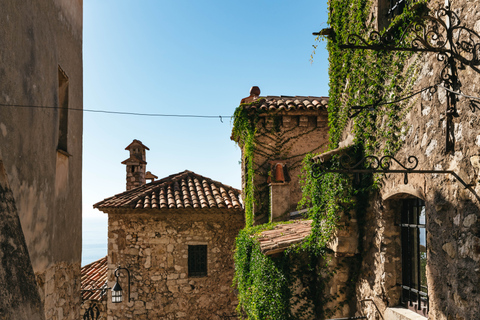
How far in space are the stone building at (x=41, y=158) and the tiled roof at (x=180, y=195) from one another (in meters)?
4.43

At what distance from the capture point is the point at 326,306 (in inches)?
221

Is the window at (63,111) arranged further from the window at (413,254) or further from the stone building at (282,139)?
the stone building at (282,139)

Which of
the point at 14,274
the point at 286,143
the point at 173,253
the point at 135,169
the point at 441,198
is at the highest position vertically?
the point at 286,143

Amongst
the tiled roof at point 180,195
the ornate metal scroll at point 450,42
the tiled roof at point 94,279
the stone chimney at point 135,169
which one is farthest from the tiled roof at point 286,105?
the tiled roof at point 94,279

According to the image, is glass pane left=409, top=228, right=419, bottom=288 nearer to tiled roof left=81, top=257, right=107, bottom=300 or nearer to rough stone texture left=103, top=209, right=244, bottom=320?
rough stone texture left=103, top=209, right=244, bottom=320

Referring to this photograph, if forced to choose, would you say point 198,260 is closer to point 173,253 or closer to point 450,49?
point 173,253

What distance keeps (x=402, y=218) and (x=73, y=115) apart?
5427mm

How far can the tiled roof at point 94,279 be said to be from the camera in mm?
12216

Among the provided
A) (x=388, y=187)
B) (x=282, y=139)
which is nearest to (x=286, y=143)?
(x=282, y=139)

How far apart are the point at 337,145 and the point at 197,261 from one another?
23.0 ft

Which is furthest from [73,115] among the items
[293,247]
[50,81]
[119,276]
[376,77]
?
[119,276]

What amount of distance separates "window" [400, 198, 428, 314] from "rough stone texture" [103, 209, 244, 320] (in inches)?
299

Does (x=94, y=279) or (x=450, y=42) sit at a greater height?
(x=450, y=42)

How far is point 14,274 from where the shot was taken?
6.97ft
